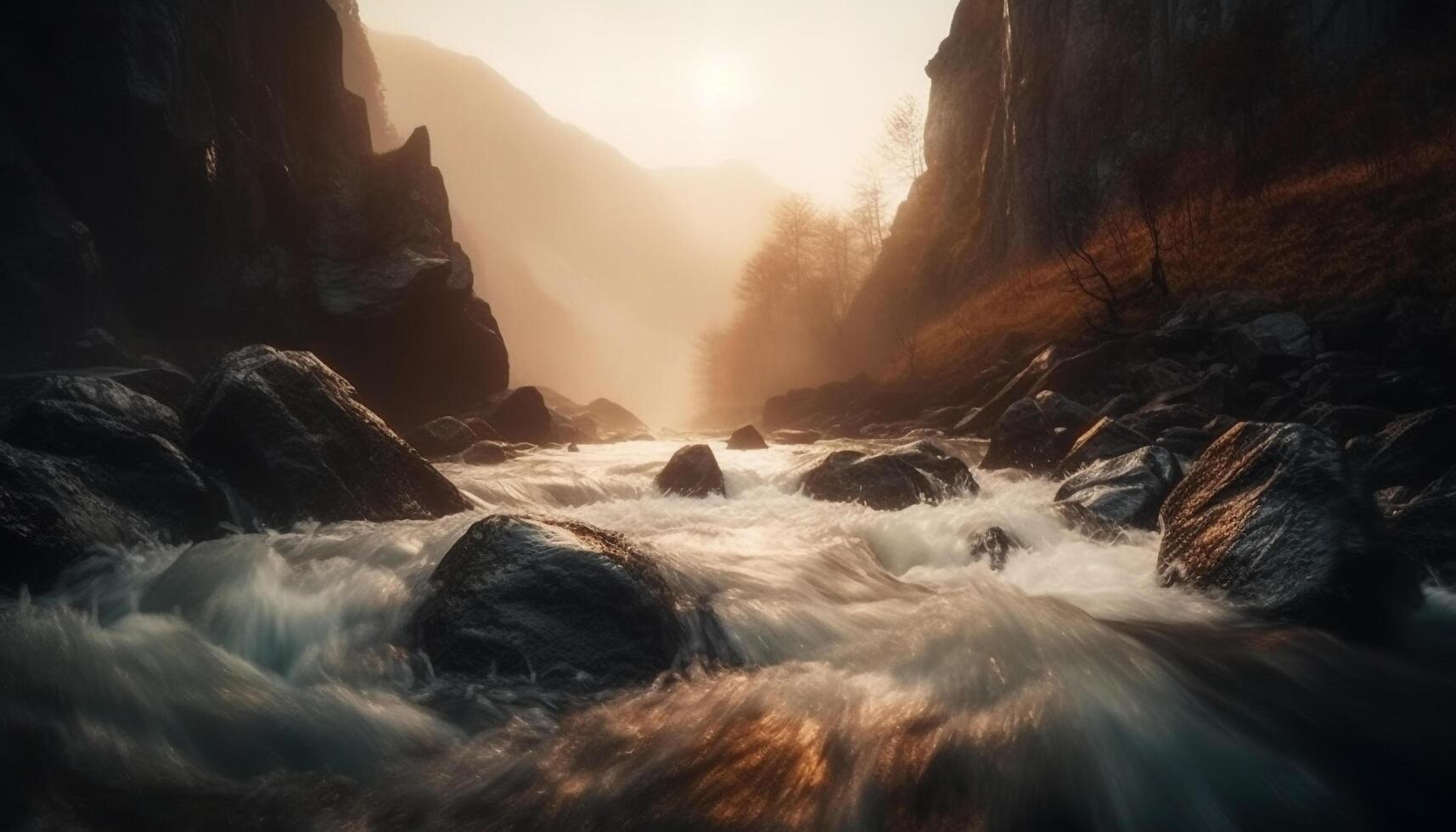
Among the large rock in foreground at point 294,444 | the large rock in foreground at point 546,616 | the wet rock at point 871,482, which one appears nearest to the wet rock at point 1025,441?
the wet rock at point 871,482

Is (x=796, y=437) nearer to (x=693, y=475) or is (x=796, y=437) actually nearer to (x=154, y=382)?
(x=693, y=475)

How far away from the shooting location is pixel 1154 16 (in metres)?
28.7

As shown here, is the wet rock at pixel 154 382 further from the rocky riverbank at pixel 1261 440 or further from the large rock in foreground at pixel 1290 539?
the large rock in foreground at pixel 1290 539

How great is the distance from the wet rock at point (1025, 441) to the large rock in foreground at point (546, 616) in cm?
942

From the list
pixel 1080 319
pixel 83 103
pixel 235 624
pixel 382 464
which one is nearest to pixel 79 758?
pixel 235 624

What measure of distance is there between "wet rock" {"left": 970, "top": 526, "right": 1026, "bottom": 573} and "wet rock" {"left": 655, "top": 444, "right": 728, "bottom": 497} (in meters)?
4.72

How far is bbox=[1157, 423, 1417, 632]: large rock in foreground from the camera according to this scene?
4512mm

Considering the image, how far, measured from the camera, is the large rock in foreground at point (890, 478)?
9.38 meters

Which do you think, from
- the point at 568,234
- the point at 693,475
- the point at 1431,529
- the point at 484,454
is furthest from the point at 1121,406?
the point at 568,234

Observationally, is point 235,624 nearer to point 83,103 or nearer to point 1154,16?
point 83,103

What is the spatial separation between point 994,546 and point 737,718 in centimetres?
412

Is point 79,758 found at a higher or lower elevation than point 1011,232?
lower

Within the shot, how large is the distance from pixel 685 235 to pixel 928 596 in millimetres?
178301

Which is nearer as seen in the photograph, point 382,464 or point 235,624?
point 235,624
